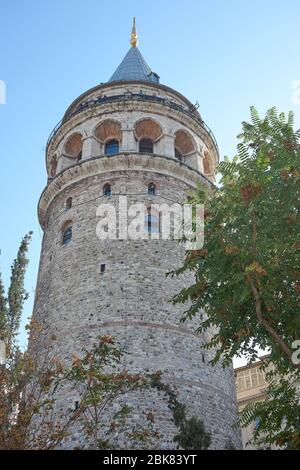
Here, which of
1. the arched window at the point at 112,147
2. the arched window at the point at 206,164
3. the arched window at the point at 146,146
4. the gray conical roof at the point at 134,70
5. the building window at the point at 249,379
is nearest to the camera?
the arched window at the point at 112,147

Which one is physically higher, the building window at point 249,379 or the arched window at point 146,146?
the arched window at point 146,146

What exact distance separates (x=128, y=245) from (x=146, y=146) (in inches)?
254

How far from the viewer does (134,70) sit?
29328mm

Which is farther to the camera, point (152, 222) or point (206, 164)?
point (206, 164)

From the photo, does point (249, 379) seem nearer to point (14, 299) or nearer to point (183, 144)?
point (183, 144)

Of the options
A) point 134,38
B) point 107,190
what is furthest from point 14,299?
point 134,38

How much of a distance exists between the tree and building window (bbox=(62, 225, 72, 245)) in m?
11.2

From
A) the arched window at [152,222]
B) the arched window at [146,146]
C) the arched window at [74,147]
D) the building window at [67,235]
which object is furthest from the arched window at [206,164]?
the building window at [67,235]

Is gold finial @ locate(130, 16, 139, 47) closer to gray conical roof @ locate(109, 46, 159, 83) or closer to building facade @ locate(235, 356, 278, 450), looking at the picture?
gray conical roof @ locate(109, 46, 159, 83)

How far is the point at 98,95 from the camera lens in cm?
2606

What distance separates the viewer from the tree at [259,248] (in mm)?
9414

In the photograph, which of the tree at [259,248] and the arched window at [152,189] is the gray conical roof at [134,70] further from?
the tree at [259,248]

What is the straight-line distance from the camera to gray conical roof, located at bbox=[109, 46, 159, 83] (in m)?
28.0

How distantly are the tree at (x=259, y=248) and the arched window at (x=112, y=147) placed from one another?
1363 cm
